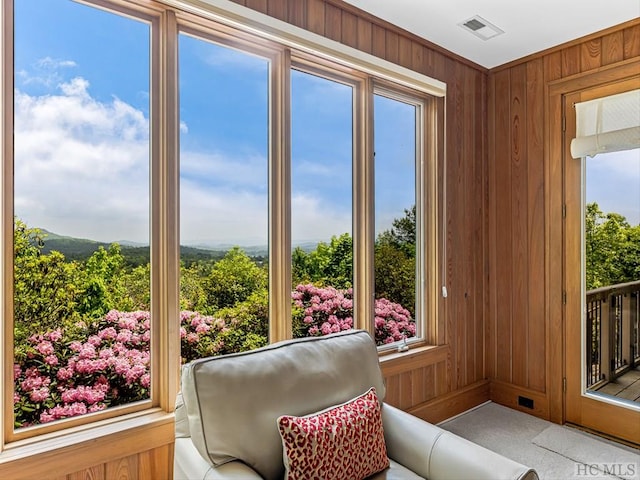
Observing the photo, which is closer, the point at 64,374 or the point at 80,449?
the point at 80,449

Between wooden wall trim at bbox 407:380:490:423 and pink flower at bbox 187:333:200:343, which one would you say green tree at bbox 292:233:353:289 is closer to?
pink flower at bbox 187:333:200:343

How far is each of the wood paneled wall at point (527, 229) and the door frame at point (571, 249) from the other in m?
0.03

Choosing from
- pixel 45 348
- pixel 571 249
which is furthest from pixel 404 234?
pixel 45 348

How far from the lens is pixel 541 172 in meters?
3.08

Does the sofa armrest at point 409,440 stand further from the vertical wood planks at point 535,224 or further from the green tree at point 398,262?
the vertical wood planks at point 535,224

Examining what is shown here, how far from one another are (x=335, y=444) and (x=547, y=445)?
1859 millimetres

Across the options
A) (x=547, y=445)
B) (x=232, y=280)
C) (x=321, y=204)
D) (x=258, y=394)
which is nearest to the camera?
(x=258, y=394)

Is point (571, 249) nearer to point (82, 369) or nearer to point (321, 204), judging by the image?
point (321, 204)

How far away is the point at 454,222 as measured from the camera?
3121 mm

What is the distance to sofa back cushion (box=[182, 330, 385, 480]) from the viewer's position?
146 cm

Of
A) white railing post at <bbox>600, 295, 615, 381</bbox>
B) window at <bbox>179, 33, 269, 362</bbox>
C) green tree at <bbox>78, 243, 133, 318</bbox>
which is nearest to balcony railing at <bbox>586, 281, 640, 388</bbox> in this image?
white railing post at <bbox>600, 295, 615, 381</bbox>

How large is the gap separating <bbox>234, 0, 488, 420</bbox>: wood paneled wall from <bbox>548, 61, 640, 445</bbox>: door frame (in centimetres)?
54

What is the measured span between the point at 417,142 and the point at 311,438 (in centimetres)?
217

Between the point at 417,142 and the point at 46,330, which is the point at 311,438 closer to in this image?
the point at 46,330
